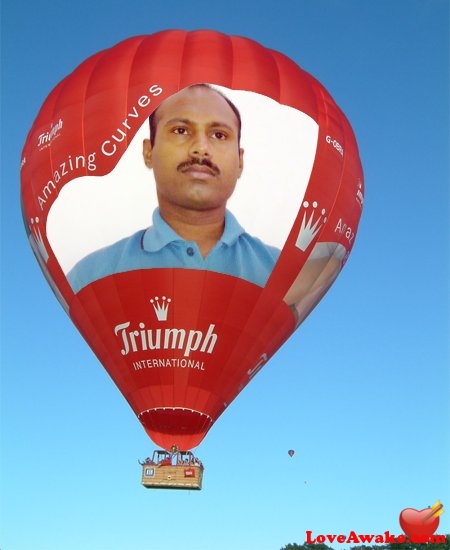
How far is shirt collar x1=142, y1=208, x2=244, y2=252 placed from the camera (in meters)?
15.6

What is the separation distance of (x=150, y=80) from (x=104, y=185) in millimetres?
2024

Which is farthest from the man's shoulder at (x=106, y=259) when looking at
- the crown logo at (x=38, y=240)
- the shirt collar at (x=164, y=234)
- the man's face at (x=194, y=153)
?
the crown logo at (x=38, y=240)

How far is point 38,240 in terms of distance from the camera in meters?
17.4

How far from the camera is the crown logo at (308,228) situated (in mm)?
16359

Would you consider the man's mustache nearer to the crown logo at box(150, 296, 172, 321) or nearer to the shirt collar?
the shirt collar

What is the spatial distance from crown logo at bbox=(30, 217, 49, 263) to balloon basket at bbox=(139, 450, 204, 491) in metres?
4.28

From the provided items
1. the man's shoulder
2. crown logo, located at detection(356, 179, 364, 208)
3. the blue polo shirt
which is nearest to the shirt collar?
the blue polo shirt

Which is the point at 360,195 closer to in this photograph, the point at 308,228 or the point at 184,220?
the point at 308,228

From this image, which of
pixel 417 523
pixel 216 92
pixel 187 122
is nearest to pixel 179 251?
pixel 187 122

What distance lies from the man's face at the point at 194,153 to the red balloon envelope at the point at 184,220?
33 mm

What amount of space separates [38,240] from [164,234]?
3011mm

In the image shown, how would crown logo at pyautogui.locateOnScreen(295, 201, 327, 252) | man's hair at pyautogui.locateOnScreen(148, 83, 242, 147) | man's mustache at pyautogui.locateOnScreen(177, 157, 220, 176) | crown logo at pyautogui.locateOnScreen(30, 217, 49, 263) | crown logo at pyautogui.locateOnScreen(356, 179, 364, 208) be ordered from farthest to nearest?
1. crown logo at pyautogui.locateOnScreen(356, 179, 364, 208)
2. crown logo at pyautogui.locateOnScreen(30, 217, 49, 263)
3. crown logo at pyautogui.locateOnScreen(295, 201, 327, 252)
4. man's hair at pyautogui.locateOnScreen(148, 83, 242, 147)
5. man's mustache at pyautogui.locateOnScreen(177, 157, 220, 176)

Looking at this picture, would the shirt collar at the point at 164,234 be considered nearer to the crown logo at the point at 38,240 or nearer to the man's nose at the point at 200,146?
the man's nose at the point at 200,146

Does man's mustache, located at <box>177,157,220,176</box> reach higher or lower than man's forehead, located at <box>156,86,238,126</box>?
lower
